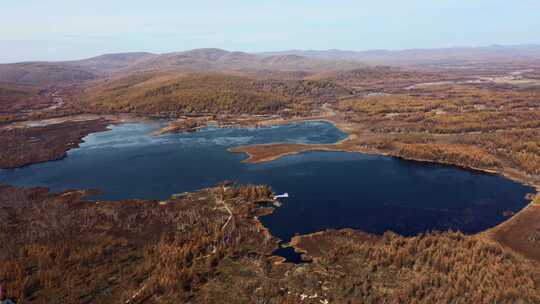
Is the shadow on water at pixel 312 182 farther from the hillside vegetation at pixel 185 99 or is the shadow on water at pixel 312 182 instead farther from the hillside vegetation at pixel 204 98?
the hillside vegetation at pixel 204 98

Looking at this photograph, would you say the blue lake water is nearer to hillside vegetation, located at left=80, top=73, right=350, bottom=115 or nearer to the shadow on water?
the shadow on water

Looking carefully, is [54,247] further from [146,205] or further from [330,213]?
[330,213]

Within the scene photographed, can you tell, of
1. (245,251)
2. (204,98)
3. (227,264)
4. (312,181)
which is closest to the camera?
(227,264)

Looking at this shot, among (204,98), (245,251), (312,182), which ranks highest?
(204,98)

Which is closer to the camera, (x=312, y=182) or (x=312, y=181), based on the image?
(x=312, y=182)

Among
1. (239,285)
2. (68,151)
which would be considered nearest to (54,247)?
(239,285)

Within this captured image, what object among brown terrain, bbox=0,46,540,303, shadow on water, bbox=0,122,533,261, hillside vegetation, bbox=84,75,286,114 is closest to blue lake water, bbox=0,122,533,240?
shadow on water, bbox=0,122,533,261

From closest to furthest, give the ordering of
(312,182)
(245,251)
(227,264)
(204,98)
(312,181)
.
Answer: (227,264) → (245,251) → (312,182) → (312,181) → (204,98)

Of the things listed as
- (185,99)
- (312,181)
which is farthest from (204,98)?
(312,181)

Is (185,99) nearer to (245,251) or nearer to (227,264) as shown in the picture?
(245,251)
